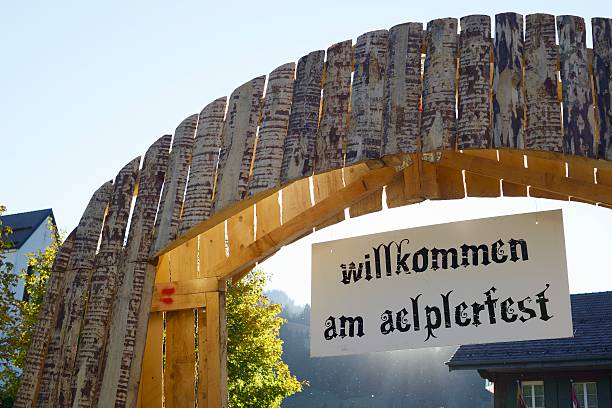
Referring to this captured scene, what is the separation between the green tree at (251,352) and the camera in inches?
819

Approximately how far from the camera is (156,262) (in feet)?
14.6

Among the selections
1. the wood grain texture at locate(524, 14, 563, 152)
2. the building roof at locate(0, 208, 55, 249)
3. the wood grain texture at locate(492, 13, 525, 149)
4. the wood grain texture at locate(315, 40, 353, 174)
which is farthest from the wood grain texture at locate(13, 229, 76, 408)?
the building roof at locate(0, 208, 55, 249)

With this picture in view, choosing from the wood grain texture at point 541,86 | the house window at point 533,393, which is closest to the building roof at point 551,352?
the house window at point 533,393

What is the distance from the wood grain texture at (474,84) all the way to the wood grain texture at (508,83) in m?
0.04

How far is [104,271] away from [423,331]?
178 centimetres

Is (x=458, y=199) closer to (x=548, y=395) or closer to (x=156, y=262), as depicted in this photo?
(x=156, y=262)

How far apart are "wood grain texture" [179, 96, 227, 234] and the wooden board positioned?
261 mm

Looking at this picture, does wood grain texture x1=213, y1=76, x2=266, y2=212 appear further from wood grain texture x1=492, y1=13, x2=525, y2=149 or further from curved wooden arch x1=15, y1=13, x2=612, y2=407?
wood grain texture x1=492, y1=13, x2=525, y2=149

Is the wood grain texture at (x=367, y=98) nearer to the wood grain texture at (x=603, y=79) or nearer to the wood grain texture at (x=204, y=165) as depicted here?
the wood grain texture at (x=204, y=165)

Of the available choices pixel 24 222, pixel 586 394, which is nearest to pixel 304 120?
pixel 586 394

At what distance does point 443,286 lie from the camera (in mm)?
4555

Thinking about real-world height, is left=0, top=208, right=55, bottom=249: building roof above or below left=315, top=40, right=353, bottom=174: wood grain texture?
above

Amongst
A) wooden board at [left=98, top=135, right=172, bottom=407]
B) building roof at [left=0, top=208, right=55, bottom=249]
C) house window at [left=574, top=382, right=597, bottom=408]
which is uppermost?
building roof at [left=0, top=208, right=55, bottom=249]

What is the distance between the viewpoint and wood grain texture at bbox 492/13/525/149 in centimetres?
360
